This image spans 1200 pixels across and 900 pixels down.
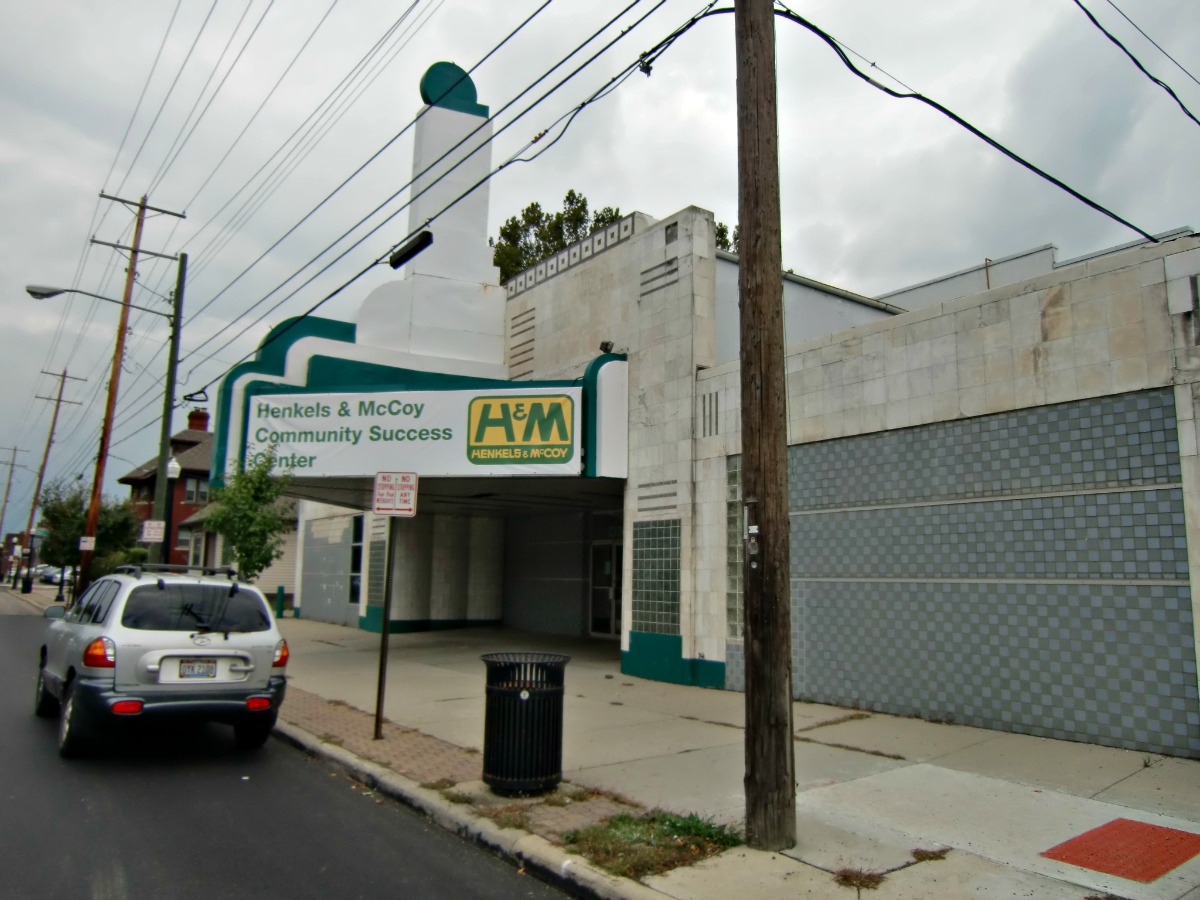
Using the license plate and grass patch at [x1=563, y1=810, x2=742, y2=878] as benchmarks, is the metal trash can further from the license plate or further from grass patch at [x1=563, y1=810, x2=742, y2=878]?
the license plate

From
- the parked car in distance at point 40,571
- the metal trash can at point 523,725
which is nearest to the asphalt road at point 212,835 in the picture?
the metal trash can at point 523,725

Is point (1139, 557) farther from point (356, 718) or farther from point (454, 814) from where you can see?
point (356, 718)

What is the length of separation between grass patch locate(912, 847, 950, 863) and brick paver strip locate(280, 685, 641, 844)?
6.65 ft

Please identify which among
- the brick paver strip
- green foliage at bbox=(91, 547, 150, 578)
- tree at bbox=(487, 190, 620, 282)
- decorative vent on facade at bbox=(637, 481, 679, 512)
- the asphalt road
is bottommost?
the asphalt road

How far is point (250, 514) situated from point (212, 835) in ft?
30.0

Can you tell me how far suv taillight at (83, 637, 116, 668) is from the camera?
25.6 ft

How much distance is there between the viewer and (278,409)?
1558 cm

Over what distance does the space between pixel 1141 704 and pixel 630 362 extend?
28.4ft

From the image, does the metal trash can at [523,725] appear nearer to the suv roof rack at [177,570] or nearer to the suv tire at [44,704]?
→ the suv roof rack at [177,570]

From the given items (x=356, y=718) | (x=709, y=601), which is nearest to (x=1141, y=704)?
(x=709, y=601)

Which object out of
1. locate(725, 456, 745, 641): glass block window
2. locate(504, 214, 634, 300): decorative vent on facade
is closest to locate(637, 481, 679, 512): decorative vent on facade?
locate(725, 456, 745, 641): glass block window

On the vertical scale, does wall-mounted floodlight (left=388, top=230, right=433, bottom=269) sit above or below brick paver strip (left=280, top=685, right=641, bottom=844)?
above

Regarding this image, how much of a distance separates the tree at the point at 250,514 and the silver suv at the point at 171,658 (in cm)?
544

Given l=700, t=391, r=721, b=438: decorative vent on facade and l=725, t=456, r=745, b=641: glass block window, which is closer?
l=725, t=456, r=745, b=641: glass block window
